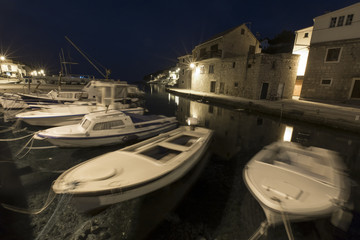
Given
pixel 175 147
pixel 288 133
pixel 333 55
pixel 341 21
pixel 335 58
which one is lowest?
pixel 288 133

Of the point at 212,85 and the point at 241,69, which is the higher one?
the point at 241,69

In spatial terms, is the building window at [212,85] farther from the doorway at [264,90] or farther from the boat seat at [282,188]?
the boat seat at [282,188]

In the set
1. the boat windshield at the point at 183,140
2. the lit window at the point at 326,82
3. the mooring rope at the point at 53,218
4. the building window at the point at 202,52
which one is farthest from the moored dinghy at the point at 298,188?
the building window at the point at 202,52

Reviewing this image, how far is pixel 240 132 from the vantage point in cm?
1173

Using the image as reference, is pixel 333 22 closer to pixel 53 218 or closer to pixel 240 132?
pixel 240 132

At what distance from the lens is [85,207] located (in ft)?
12.7

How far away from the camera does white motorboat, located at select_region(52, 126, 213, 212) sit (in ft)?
12.4

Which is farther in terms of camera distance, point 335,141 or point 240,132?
point 240,132

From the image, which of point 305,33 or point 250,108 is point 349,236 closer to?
point 250,108

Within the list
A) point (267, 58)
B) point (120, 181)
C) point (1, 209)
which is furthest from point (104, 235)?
point (267, 58)

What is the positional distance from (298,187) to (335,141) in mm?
9384

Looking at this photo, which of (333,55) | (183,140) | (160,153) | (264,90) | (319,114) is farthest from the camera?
(264,90)

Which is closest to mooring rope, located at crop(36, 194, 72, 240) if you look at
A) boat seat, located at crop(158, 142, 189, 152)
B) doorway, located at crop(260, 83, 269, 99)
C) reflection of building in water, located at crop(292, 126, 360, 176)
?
boat seat, located at crop(158, 142, 189, 152)

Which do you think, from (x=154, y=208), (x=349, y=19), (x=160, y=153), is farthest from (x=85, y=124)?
(x=349, y=19)
